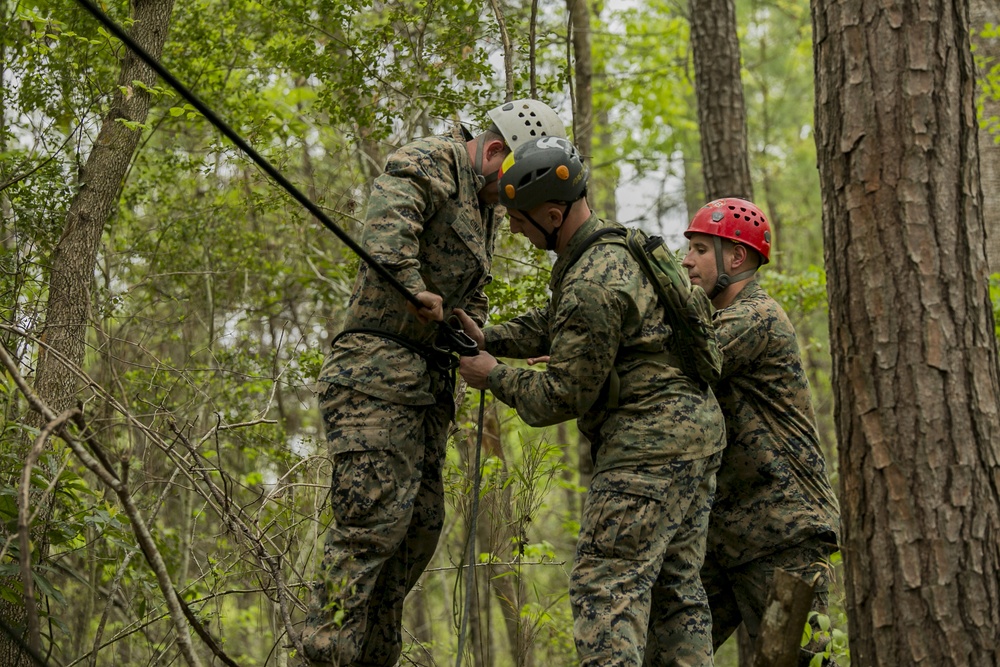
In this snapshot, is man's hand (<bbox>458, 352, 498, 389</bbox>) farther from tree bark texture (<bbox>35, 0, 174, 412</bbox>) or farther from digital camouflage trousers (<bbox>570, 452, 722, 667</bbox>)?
tree bark texture (<bbox>35, 0, 174, 412</bbox>)

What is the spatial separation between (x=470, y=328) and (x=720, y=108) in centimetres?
521

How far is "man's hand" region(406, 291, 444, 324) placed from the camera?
3.96 m

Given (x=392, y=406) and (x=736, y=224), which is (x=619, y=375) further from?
(x=736, y=224)

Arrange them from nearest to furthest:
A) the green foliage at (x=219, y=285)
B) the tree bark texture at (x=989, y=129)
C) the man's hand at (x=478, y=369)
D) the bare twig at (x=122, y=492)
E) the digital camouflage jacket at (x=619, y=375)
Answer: the bare twig at (x=122, y=492)
the digital camouflage jacket at (x=619, y=375)
the man's hand at (x=478, y=369)
the green foliage at (x=219, y=285)
the tree bark texture at (x=989, y=129)

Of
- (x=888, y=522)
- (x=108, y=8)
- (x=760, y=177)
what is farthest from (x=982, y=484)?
(x=760, y=177)

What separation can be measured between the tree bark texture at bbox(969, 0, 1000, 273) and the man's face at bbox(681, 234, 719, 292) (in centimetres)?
499

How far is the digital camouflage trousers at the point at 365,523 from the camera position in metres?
3.89

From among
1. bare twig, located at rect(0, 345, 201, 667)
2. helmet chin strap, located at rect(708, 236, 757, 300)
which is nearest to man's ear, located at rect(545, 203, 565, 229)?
helmet chin strap, located at rect(708, 236, 757, 300)

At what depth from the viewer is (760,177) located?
21172 mm

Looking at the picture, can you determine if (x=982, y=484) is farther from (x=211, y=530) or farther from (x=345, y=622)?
(x=211, y=530)

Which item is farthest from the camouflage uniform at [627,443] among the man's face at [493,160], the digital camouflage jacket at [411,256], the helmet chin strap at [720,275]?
the helmet chin strap at [720,275]

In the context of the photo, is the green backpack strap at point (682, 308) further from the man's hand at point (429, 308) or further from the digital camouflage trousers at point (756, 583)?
the digital camouflage trousers at point (756, 583)

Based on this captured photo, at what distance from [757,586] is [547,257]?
391 centimetres

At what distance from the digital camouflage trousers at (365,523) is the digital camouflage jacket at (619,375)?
0.52m
